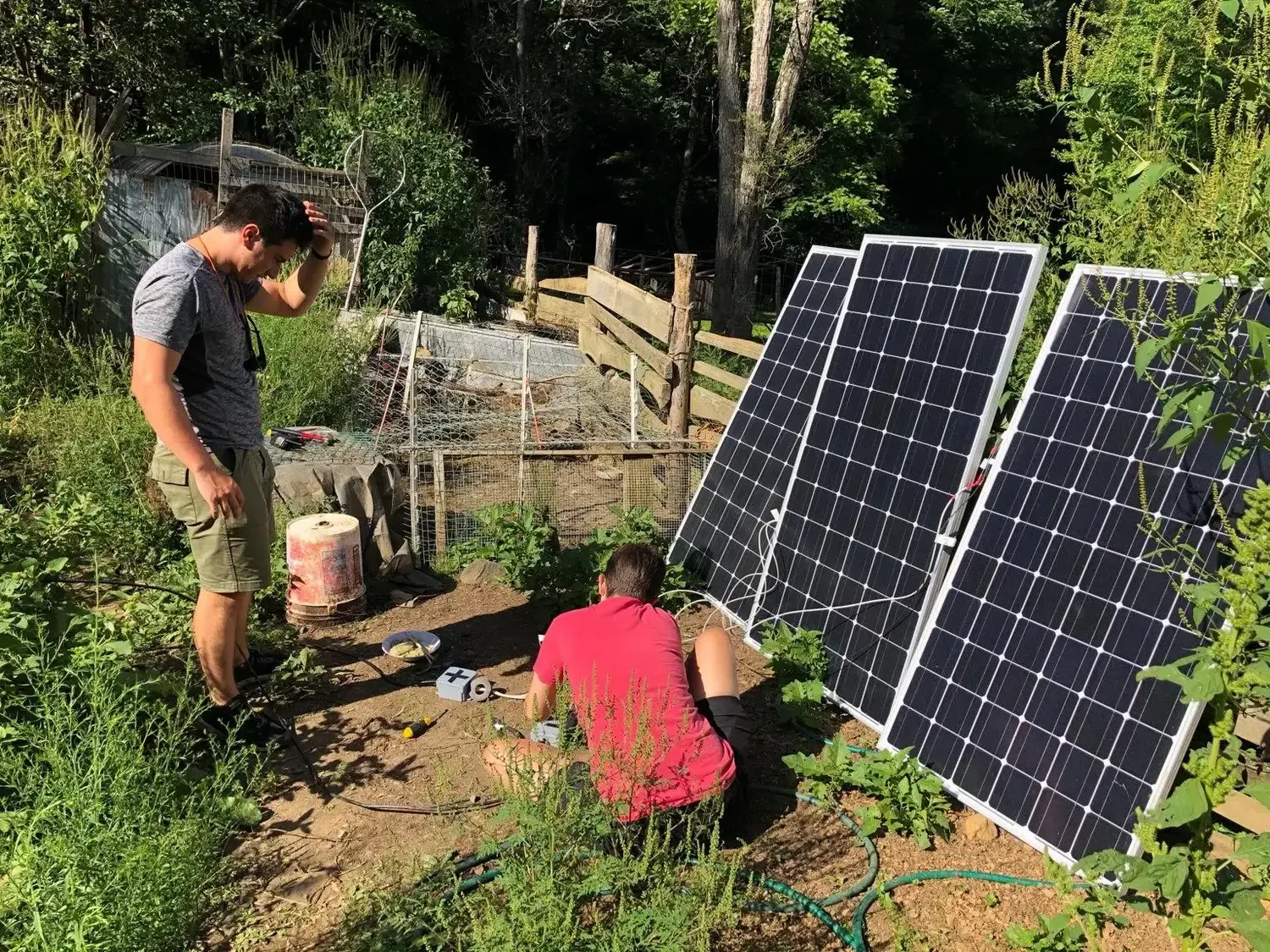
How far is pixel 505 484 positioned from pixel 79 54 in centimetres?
1205

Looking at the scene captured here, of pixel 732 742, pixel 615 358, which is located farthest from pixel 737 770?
pixel 615 358

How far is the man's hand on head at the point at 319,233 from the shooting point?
416 centimetres

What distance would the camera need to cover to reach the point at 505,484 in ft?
20.9

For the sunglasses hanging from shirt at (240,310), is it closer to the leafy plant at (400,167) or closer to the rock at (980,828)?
the rock at (980,828)

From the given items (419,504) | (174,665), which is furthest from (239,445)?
(419,504)

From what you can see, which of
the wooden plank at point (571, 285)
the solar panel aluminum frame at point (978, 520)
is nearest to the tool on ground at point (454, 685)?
the solar panel aluminum frame at point (978, 520)

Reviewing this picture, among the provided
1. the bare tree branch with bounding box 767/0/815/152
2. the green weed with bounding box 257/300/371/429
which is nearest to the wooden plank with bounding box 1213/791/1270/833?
the green weed with bounding box 257/300/371/429

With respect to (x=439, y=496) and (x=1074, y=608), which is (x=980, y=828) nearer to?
(x=1074, y=608)

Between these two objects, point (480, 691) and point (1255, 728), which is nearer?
point (1255, 728)

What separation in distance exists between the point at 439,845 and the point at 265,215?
256 centimetres

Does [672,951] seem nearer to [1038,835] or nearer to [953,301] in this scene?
[1038,835]

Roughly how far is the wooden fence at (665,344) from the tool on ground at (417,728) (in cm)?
381

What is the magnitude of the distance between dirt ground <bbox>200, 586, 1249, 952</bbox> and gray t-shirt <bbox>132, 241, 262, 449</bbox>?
1438 millimetres

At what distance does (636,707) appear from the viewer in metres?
3.18
